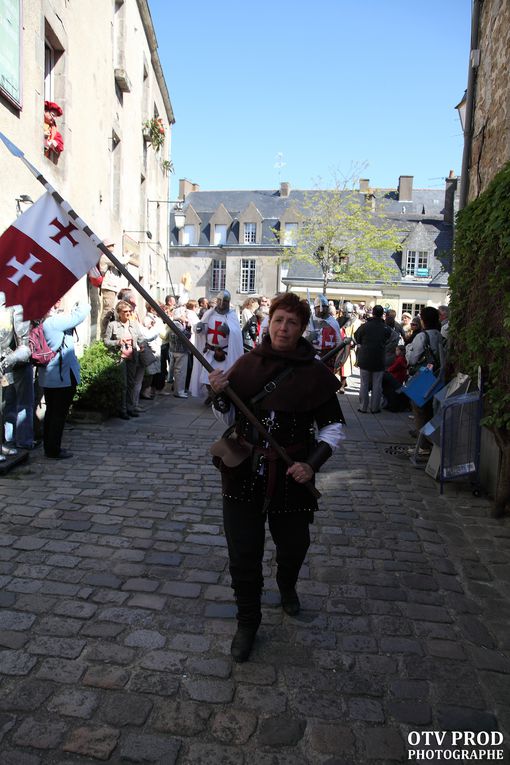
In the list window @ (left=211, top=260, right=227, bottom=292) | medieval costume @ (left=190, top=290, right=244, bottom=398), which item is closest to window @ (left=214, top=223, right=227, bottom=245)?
window @ (left=211, top=260, right=227, bottom=292)

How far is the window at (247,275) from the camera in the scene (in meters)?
48.3

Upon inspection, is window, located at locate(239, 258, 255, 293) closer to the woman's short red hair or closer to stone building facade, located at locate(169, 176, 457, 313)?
stone building facade, located at locate(169, 176, 457, 313)

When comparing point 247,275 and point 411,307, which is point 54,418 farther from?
point 247,275

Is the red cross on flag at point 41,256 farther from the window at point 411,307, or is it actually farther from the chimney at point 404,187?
the chimney at point 404,187

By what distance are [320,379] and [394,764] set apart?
1.75 m

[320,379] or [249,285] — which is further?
[249,285]

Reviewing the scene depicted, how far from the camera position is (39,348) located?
657 centimetres

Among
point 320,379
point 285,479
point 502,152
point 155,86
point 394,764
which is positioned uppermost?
point 155,86

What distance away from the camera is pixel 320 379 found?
3141mm

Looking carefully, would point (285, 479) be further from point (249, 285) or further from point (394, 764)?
point (249, 285)

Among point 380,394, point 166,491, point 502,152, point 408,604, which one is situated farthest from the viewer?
point 380,394

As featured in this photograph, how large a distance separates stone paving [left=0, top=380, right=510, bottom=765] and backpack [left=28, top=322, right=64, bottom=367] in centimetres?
137

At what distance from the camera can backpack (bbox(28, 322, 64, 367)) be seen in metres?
6.52

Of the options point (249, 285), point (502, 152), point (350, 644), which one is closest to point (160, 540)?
point (350, 644)
